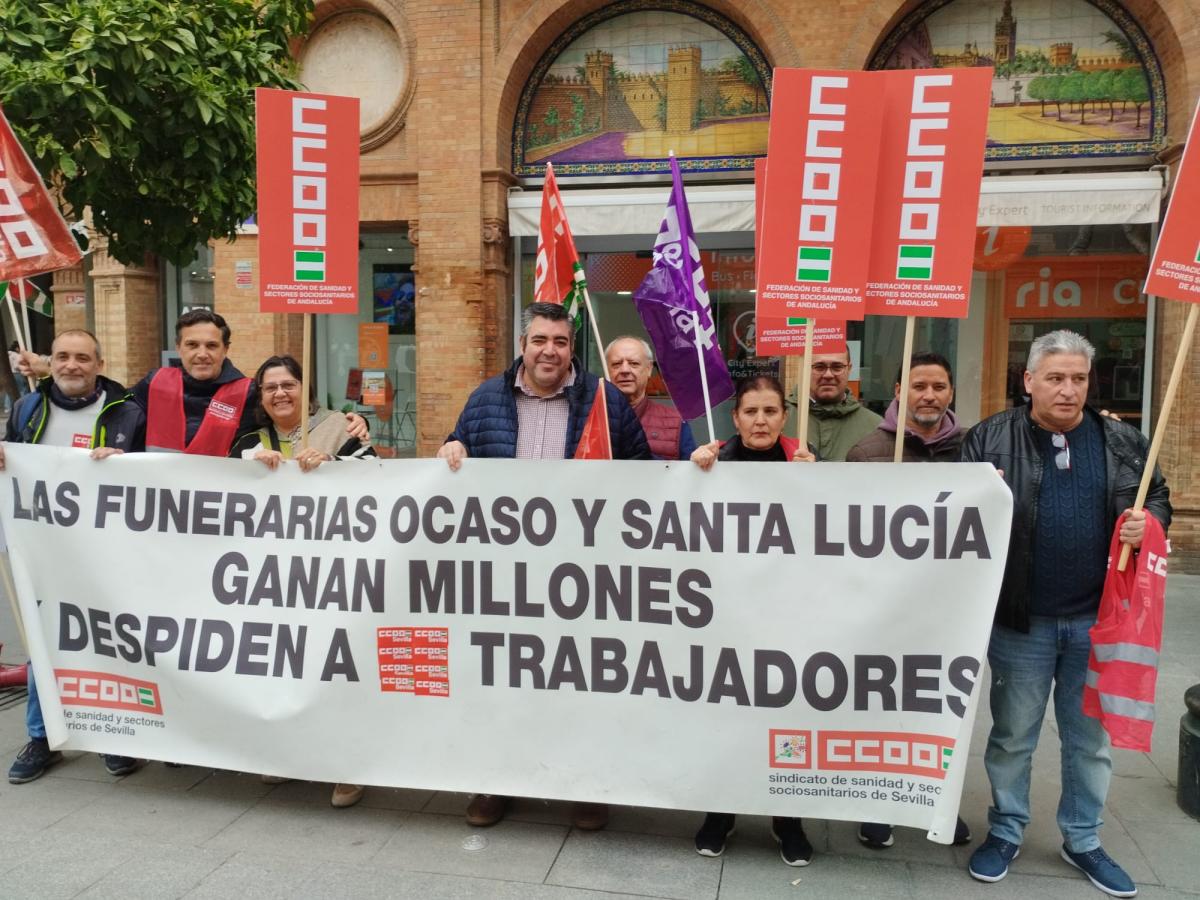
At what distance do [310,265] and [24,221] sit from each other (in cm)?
148

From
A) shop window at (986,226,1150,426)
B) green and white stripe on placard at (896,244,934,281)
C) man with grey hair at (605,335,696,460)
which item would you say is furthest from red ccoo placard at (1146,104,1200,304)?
shop window at (986,226,1150,426)

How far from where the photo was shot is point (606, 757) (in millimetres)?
3436

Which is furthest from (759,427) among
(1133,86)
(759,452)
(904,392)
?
(1133,86)

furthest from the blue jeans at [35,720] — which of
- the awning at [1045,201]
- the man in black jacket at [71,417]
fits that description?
the awning at [1045,201]

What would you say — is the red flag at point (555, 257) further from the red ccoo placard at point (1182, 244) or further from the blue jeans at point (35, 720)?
the blue jeans at point (35, 720)

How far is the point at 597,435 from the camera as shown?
3729mm

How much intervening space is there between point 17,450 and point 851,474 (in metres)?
3.49

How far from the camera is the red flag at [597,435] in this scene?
3.72 m

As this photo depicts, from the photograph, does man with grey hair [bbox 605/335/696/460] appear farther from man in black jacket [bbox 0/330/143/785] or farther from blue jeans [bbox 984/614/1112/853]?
man in black jacket [bbox 0/330/143/785]

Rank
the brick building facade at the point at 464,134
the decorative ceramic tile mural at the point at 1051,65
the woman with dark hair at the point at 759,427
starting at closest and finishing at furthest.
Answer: the woman with dark hair at the point at 759,427, the decorative ceramic tile mural at the point at 1051,65, the brick building facade at the point at 464,134

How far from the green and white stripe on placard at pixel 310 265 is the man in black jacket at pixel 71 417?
114 cm

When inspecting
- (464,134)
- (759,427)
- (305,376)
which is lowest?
(759,427)

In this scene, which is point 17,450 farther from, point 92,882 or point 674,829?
point 674,829

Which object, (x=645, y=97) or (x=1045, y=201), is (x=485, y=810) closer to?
(x=1045, y=201)
